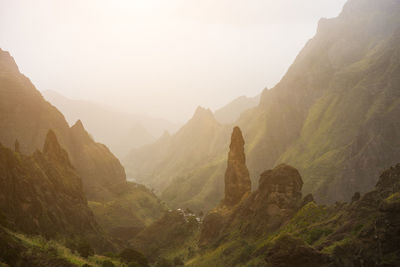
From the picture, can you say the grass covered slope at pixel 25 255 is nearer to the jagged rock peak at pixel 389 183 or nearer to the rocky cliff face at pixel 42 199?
the rocky cliff face at pixel 42 199

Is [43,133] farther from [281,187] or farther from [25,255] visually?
[25,255]

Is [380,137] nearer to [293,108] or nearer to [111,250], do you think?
[293,108]

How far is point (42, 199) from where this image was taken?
60.2 meters

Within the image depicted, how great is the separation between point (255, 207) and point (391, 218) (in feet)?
113

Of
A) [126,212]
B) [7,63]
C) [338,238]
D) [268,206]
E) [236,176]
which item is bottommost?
[126,212]

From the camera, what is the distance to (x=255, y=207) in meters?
62.7

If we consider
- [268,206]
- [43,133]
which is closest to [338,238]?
[268,206]

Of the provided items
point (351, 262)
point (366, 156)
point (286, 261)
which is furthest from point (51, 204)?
point (366, 156)

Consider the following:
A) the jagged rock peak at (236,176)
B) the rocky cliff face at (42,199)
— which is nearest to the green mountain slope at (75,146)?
the rocky cliff face at (42,199)

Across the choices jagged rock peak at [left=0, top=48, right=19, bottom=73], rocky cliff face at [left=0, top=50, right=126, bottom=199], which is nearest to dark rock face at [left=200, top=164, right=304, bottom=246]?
rocky cliff face at [left=0, top=50, right=126, bottom=199]

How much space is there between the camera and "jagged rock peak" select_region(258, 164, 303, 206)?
6041 centimetres

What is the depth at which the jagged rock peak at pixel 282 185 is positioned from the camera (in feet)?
198

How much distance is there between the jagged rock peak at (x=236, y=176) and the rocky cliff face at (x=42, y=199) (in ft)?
90.4

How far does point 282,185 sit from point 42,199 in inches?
1610
